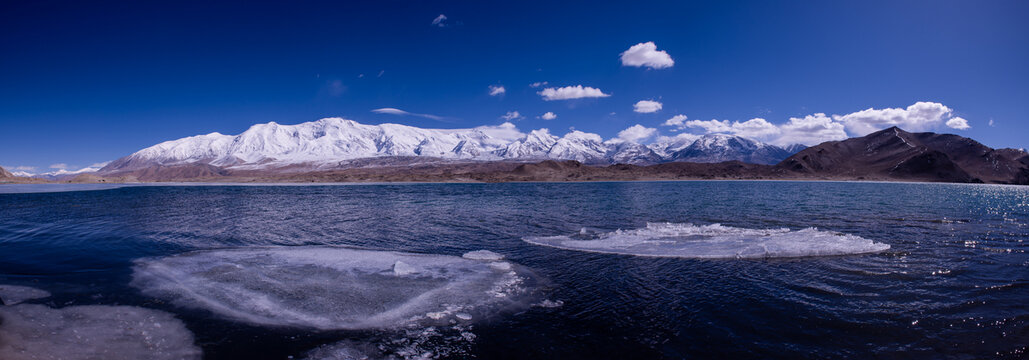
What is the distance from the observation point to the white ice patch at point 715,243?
1586 centimetres

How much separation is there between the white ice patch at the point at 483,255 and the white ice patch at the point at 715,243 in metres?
3.20

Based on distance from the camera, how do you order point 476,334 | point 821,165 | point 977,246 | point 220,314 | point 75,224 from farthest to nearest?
point 821,165 → point 75,224 → point 977,246 → point 220,314 → point 476,334

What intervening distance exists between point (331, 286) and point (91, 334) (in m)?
4.79

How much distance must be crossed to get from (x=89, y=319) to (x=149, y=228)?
19.3 meters

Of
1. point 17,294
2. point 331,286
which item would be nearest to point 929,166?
point 331,286

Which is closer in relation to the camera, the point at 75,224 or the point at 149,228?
the point at 149,228

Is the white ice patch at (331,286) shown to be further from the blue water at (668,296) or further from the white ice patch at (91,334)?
the white ice patch at (91,334)

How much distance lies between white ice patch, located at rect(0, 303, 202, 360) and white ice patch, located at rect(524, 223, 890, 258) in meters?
13.2

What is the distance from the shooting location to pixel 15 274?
42.0ft

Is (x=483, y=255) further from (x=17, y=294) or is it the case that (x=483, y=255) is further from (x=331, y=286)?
(x=17, y=294)

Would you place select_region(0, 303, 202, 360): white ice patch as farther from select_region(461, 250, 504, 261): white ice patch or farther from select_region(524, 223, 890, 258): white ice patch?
select_region(524, 223, 890, 258): white ice patch

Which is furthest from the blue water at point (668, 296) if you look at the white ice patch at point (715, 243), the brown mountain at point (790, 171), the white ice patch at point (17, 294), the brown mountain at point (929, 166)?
the brown mountain at point (929, 166)

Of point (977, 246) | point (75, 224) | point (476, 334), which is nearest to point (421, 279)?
point (476, 334)

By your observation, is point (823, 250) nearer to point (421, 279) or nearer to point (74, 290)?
point (421, 279)
